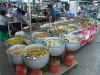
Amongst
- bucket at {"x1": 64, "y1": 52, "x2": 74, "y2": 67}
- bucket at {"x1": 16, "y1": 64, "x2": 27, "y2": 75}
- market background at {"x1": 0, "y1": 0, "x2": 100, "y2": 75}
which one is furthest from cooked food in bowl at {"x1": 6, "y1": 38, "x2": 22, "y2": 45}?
bucket at {"x1": 64, "y1": 52, "x2": 74, "y2": 67}

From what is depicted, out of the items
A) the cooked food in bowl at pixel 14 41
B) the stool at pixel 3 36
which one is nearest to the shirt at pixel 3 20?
the stool at pixel 3 36

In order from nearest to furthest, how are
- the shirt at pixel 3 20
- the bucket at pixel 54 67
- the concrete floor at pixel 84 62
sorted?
the bucket at pixel 54 67 → the concrete floor at pixel 84 62 → the shirt at pixel 3 20

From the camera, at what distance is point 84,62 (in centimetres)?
343

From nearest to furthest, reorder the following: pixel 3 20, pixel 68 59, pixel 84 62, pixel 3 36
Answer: pixel 68 59 → pixel 84 62 → pixel 3 20 → pixel 3 36

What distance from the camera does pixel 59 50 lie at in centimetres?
230

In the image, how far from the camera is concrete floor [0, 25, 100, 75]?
295 centimetres

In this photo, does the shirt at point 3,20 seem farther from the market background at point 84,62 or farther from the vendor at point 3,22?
the market background at point 84,62

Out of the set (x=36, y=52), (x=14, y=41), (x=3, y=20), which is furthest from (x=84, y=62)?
(x=3, y=20)

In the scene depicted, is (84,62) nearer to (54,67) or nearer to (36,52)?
(54,67)

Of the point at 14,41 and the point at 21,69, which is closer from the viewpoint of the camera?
the point at 21,69

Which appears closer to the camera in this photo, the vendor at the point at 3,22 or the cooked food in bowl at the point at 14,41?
the cooked food in bowl at the point at 14,41

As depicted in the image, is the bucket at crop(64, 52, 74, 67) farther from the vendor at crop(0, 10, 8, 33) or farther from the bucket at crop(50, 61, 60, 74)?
the vendor at crop(0, 10, 8, 33)

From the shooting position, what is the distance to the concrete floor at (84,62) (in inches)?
116

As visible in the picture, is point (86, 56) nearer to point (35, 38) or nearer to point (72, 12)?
point (35, 38)
